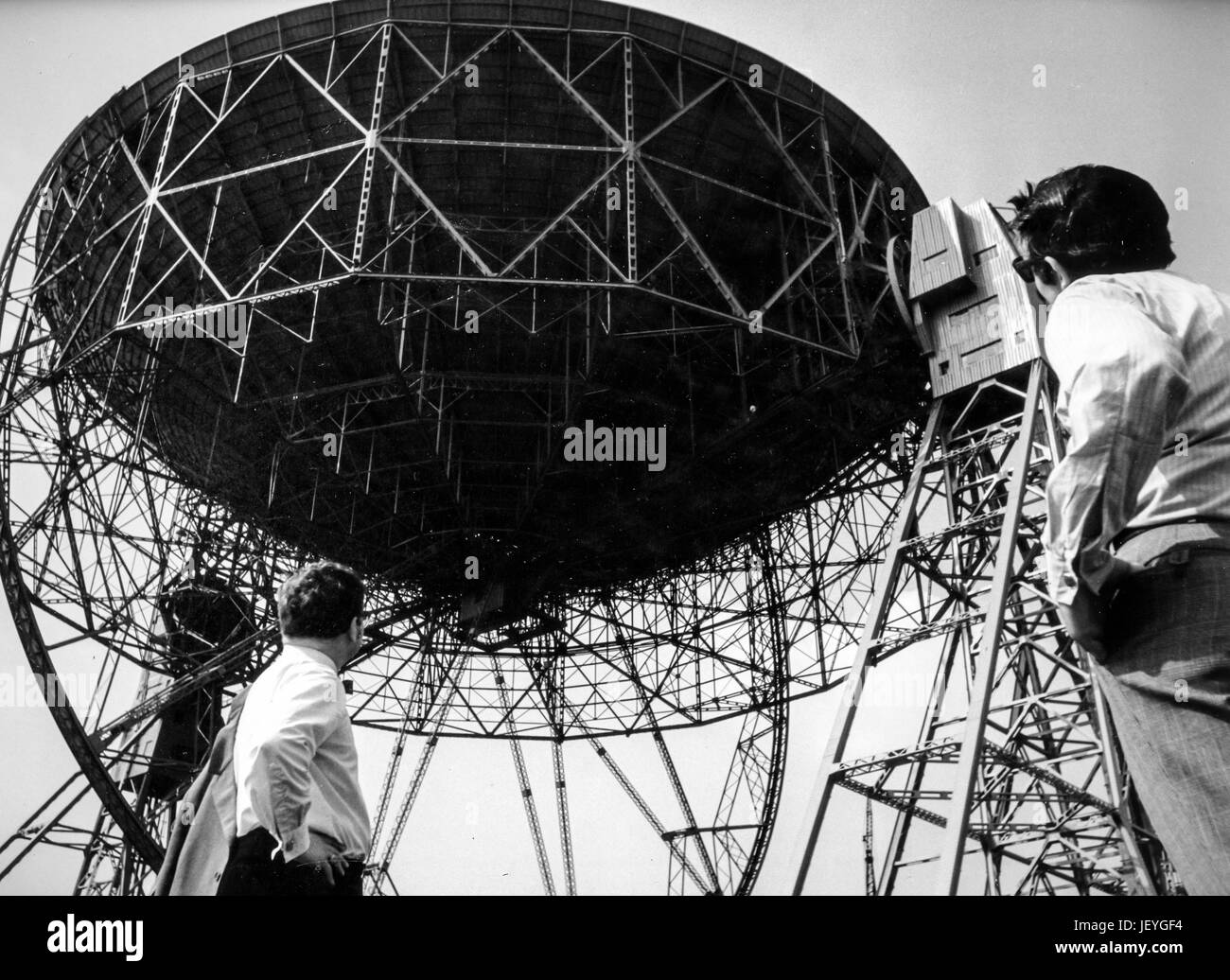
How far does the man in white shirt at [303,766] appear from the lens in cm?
438

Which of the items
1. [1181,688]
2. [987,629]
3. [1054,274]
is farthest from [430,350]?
[1181,688]

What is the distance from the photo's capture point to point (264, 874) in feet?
14.6

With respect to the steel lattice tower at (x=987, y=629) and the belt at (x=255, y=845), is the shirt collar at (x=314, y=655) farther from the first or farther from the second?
the steel lattice tower at (x=987, y=629)

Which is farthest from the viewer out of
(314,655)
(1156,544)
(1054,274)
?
(314,655)

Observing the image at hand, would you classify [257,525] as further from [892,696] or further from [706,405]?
[892,696]

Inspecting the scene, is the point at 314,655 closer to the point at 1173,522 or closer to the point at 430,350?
the point at 1173,522

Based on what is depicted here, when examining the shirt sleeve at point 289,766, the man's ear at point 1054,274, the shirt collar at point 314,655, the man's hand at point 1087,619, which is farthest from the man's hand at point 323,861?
the man's ear at point 1054,274

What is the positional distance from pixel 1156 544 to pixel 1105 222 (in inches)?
37.9

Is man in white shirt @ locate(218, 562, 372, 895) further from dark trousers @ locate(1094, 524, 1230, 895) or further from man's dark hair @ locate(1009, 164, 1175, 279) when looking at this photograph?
man's dark hair @ locate(1009, 164, 1175, 279)

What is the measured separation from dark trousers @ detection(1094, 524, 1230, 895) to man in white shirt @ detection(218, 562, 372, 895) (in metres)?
3.03

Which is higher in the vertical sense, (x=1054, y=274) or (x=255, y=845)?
(x=1054, y=274)

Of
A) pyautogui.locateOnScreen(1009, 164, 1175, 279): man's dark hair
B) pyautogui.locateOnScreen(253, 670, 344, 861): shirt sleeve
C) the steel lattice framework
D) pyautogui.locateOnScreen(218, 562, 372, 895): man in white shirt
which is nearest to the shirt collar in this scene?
pyautogui.locateOnScreen(218, 562, 372, 895): man in white shirt

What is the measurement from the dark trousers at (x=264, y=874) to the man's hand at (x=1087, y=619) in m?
3.14
